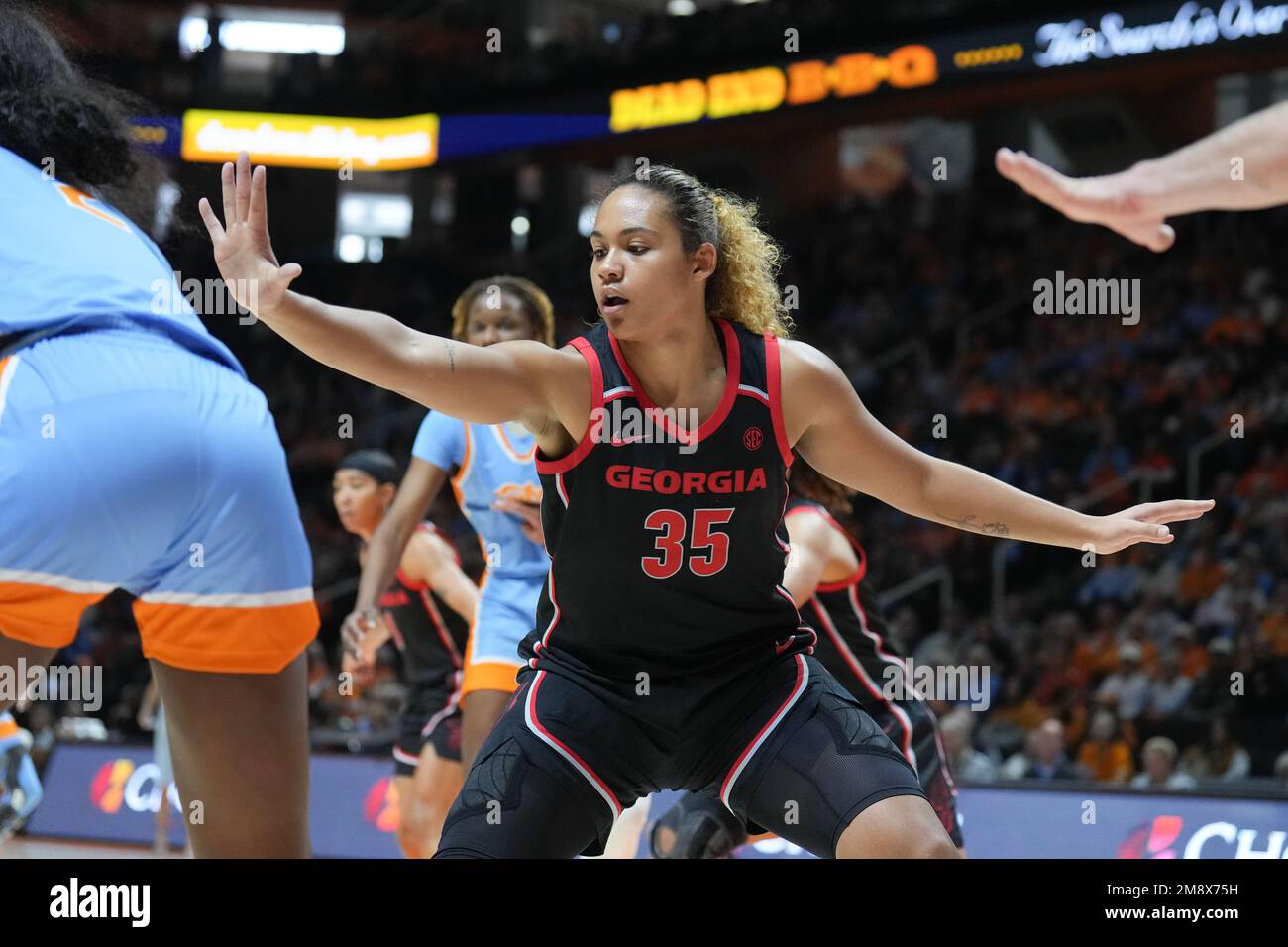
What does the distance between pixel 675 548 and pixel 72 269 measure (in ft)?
4.45

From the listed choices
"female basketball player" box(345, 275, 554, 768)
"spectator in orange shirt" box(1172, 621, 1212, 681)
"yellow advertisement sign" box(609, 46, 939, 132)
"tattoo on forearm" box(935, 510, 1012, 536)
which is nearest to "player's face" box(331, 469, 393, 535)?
"female basketball player" box(345, 275, 554, 768)

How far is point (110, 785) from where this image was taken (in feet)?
34.1

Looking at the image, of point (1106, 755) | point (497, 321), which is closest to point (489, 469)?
point (497, 321)

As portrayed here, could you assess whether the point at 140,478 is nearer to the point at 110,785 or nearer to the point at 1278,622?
the point at 110,785

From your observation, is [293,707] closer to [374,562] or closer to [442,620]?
[374,562]

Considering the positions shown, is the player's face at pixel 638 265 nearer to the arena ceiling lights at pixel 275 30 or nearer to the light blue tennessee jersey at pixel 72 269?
the light blue tennessee jersey at pixel 72 269

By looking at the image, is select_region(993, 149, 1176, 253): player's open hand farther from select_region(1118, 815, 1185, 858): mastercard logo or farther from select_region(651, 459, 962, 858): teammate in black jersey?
select_region(1118, 815, 1185, 858): mastercard logo

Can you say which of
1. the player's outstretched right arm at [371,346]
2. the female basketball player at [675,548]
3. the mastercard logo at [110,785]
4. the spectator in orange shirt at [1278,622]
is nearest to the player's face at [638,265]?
the female basketball player at [675,548]

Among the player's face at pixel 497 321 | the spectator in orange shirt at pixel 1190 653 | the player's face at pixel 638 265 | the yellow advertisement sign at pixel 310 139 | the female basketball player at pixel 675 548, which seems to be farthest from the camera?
the yellow advertisement sign at pixel 310 139

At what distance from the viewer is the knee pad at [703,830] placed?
473cm

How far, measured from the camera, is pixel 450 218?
24234 millimetres

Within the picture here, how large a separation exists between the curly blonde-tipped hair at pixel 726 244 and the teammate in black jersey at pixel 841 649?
849 mm

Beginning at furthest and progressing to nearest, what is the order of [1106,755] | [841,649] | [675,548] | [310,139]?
[310,139] → [1106,755] → [841,649] → [675,548]
